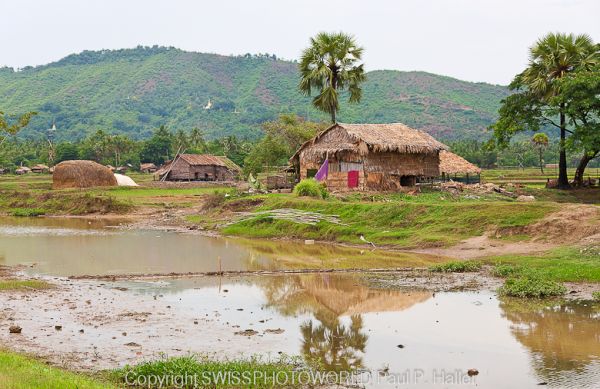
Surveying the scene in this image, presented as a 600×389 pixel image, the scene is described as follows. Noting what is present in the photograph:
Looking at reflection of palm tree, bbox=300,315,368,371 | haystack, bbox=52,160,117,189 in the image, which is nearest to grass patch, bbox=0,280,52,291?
reflection of palm tree, bbox=300,315,368,371

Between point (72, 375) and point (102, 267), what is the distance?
12.8 meters

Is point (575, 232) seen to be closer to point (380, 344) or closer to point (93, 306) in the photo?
point (380, 344)

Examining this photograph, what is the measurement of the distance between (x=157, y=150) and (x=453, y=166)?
53.6 m

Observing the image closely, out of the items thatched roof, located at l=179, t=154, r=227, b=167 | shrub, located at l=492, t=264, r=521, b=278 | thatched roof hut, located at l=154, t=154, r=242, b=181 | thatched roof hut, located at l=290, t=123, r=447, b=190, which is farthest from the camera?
thatched roof hut, located at l=154, t=154, r=242, b=181

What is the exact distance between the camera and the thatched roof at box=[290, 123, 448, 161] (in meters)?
38.9

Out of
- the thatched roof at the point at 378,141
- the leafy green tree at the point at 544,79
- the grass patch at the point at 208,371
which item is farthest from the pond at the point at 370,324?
the leafy green tree at the point at 544,79

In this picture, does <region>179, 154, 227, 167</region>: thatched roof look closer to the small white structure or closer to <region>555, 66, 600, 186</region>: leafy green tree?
the small white structure

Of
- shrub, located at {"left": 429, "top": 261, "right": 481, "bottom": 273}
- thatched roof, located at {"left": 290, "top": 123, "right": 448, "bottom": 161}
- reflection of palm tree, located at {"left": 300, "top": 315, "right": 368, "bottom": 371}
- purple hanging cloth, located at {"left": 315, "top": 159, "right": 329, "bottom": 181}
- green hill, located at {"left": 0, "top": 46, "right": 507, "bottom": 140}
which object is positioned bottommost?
reflection of palm tree, located at {"left": 300, "top": 315, "right": 368, "bottom": 371}

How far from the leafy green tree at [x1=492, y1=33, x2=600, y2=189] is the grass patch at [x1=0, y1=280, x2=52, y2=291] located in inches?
1159

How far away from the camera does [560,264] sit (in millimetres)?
19047

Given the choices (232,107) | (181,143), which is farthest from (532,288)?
(232,107)

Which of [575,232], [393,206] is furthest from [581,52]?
[575,232]

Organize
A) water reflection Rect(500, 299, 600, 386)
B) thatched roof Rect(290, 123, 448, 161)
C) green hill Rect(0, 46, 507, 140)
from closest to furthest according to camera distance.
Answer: water reflection Rect(500, 299, 600, 386), thatched roof Rect(290, 123, 448, 161), green hill Rect(0, 46, 507, 140)

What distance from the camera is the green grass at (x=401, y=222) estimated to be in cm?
2531
